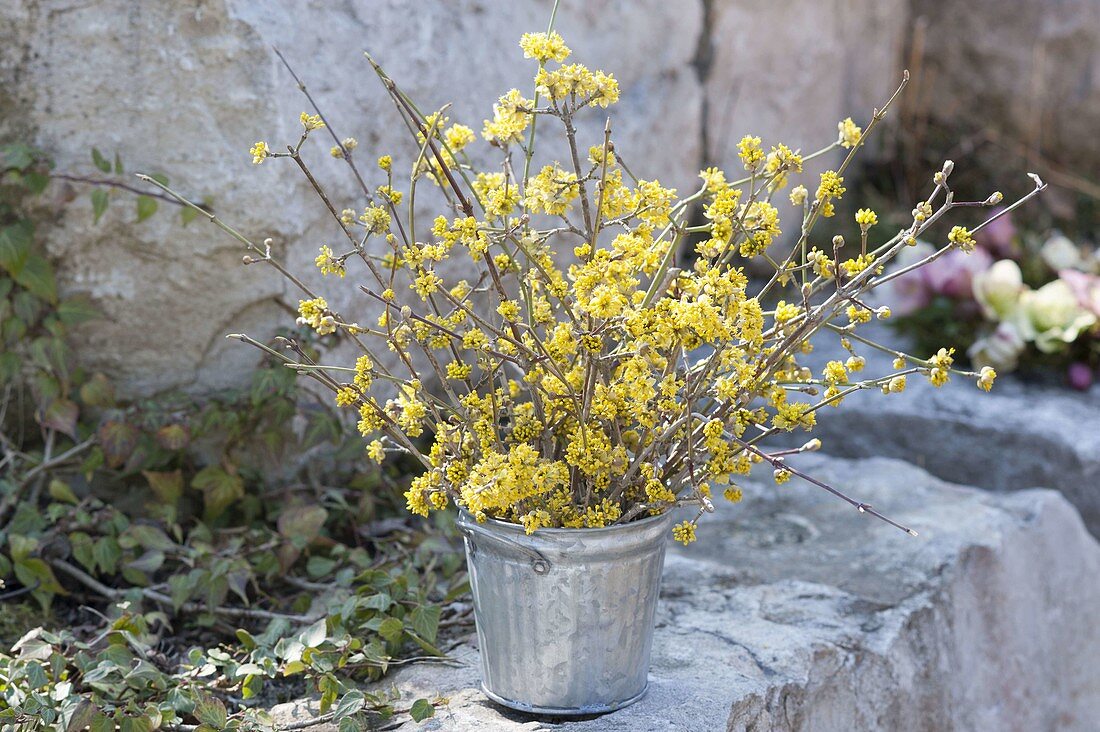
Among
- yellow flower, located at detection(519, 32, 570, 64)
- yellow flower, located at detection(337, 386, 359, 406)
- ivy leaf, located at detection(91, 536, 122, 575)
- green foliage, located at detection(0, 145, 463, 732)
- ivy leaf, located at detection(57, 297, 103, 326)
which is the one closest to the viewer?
yellow flower, located at detection(519, 32, 570, 64)

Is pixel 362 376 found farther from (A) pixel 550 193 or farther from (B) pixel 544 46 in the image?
(B) pixel 544 46

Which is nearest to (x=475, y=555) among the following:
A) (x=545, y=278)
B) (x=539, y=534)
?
(x=539, y=534)

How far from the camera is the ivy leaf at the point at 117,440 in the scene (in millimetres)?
2051

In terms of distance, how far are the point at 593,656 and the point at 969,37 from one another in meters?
3.60

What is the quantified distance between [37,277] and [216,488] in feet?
1.65

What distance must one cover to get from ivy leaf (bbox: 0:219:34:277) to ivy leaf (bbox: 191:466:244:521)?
49 centimetres

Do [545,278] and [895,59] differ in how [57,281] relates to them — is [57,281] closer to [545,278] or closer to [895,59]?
[545,278]

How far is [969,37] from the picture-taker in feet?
14.1

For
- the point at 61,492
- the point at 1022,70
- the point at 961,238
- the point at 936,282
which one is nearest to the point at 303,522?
the point at 61,492

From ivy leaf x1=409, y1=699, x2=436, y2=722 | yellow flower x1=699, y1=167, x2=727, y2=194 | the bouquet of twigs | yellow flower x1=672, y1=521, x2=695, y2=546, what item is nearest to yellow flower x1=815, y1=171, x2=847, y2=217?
the bouquet of twigs

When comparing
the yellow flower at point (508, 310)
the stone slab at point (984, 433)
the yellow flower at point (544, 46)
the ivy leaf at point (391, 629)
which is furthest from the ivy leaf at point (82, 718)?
the stone slab at point (984, 433)

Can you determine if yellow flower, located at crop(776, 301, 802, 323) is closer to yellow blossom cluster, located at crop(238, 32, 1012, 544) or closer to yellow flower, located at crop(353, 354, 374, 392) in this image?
yellow blossom cluster, located at crop(238, 32, 1012, 544)

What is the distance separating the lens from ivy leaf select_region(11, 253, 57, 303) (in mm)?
2078

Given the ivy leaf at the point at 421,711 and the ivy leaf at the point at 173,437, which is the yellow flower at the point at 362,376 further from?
the ivy leaf at the point at 173,437
